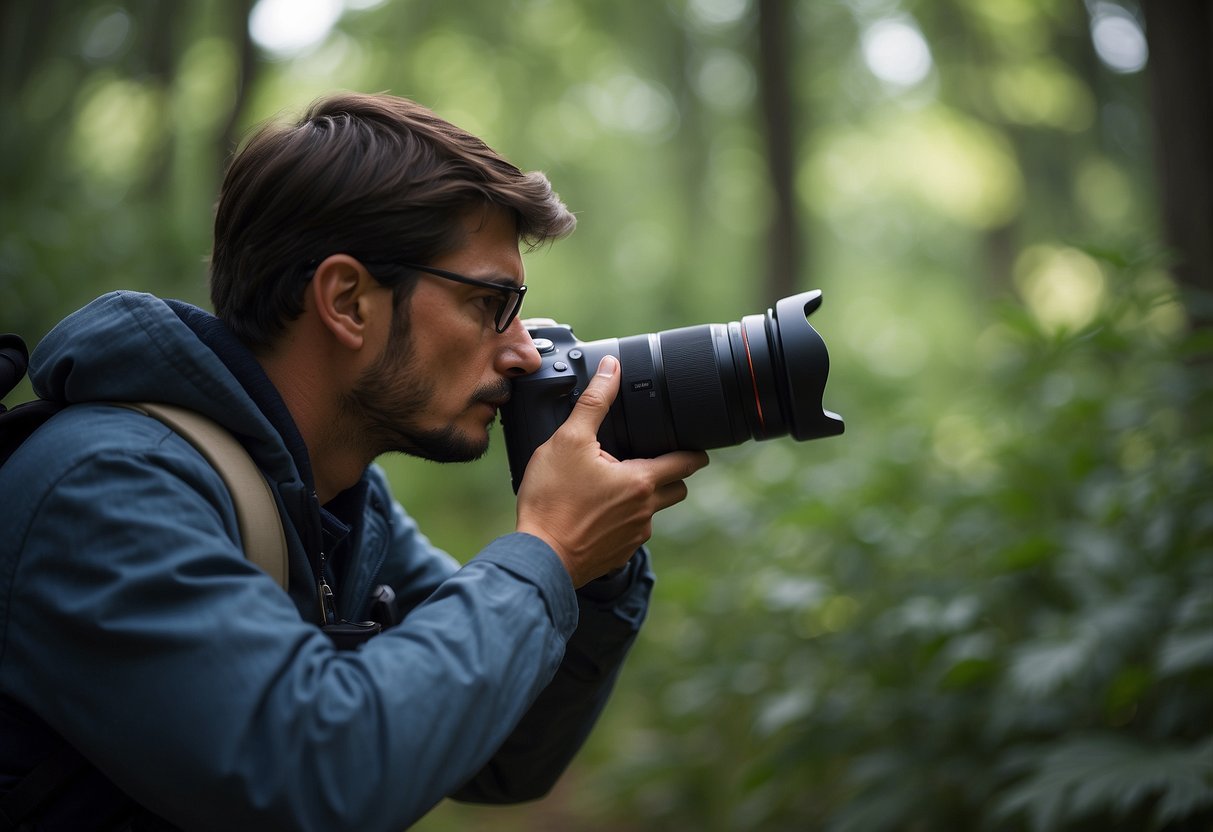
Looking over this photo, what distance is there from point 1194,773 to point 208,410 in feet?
6.98

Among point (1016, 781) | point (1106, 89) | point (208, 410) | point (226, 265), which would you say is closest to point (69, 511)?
point (208, 410)

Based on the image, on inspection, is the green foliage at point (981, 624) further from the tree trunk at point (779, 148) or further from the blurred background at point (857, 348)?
the tree trunk at point (779, 148)

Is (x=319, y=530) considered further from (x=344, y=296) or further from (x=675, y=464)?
(x=675, y=464)

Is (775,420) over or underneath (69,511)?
underneath

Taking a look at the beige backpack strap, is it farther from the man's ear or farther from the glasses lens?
the glasses lens

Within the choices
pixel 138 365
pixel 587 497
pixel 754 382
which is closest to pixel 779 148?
pixel 754 382

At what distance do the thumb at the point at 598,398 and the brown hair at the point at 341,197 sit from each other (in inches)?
11.7

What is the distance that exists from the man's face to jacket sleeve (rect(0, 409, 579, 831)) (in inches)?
16.0

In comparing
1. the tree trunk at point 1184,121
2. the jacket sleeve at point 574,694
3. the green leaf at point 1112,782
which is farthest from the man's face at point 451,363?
the tree trunk at point 1184,121

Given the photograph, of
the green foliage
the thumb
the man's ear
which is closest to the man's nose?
the thumb

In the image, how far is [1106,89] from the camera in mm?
10273

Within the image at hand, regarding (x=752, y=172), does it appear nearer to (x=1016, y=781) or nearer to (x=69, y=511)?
(x=1016, y=781)

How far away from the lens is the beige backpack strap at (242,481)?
1476 mm

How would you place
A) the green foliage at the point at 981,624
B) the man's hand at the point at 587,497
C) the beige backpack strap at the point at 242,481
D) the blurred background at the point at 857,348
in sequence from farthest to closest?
1. the blurred background at the point at 857,348
2. the green foliage at the point at 981,624
3. the man's hand at the point at 587,497
4. the beige backpack strap at the point at 242,481
